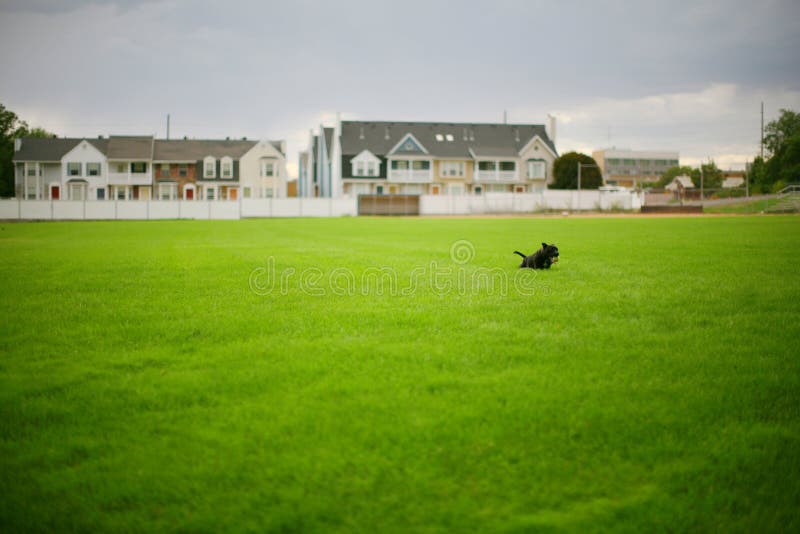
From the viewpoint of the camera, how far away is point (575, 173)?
71125 millimetres

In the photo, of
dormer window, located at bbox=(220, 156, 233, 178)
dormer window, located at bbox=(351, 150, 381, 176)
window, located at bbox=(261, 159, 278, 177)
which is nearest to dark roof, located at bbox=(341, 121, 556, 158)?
dormer window, located at bbox=(351, 150, 381, 176)

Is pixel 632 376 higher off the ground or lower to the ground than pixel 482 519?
higher

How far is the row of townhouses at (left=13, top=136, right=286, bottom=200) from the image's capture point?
2621 inches

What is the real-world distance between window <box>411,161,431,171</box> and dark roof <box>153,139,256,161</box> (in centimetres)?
1998

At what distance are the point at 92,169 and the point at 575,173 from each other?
5801 cm

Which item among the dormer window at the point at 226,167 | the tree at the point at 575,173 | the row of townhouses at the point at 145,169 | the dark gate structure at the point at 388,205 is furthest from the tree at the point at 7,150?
the tree at the point at 575,173

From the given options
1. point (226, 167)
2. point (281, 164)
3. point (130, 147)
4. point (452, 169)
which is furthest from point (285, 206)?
point (130, 147)

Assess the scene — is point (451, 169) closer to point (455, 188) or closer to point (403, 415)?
point (455, 188)

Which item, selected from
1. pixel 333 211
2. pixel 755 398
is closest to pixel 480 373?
pixel 755 398

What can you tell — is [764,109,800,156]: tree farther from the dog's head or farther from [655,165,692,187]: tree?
the dog's head

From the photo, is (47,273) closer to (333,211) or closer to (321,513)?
(321,513)

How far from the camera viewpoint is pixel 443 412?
138 inches

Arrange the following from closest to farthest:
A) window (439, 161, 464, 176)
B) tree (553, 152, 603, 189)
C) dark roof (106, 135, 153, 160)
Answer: dark roof (106, 135, 153, 160) < tree (553, 152, 603, 189) < window (439, 161, 464, 176)

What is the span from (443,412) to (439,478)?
69cm
